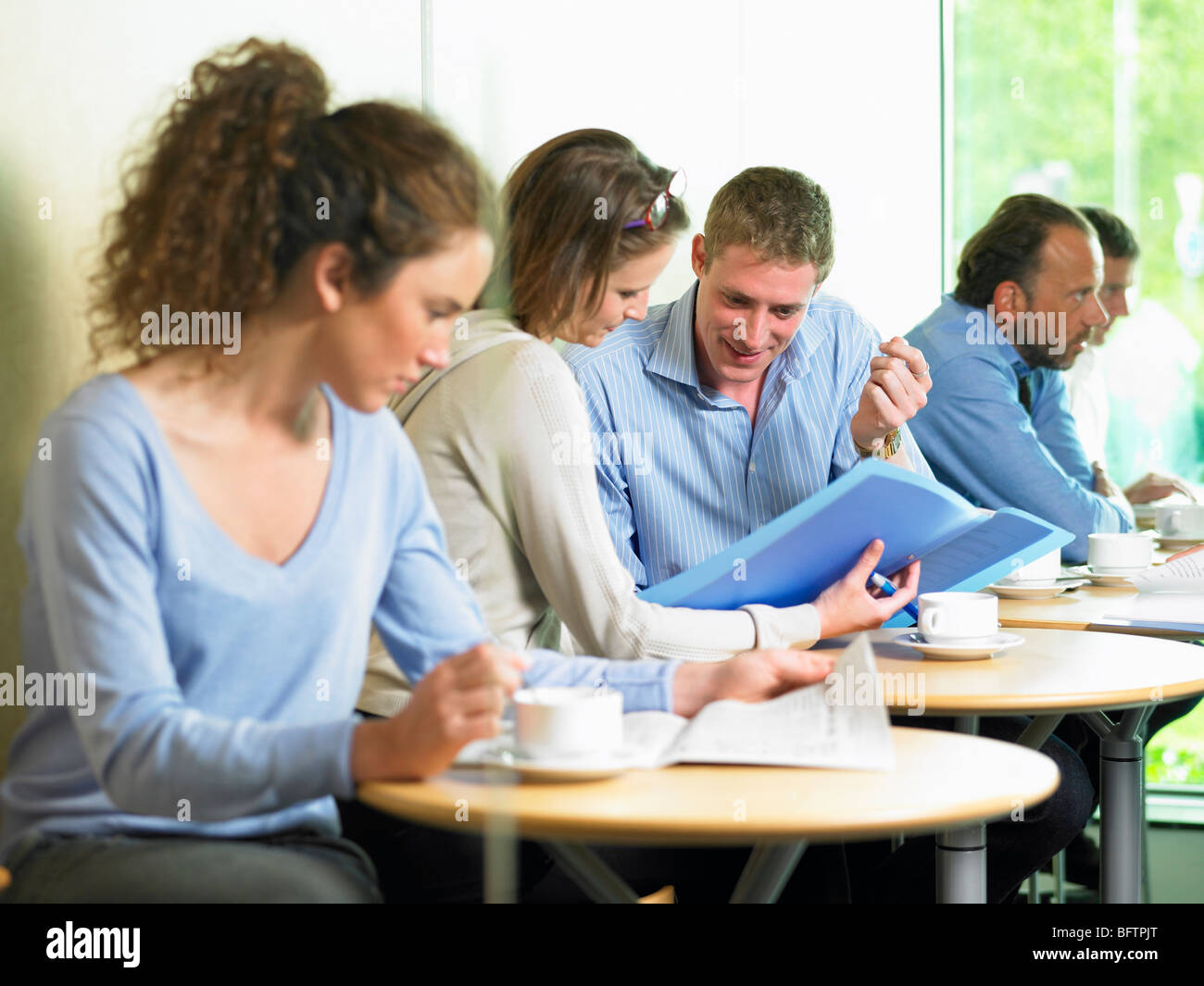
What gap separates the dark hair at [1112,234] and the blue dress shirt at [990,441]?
839mm

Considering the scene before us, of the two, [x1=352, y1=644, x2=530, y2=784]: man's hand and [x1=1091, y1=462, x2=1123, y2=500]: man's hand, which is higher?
[x1=1091, y1=462, x2=1123, y2=500]: man's hand

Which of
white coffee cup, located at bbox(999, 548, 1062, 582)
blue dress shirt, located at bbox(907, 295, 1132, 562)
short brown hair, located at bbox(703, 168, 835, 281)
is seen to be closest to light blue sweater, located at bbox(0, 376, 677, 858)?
short brown hair, located at bbox(703, 168, 835, 281)

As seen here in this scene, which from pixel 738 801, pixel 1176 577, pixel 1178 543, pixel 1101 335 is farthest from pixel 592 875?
pixel 1101 335

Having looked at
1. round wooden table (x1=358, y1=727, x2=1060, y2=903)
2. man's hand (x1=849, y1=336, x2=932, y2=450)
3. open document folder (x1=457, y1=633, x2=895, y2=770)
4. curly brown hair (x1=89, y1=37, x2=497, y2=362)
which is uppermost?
curly brown hair (x1=89, y1=37, x2=497, y2=362)

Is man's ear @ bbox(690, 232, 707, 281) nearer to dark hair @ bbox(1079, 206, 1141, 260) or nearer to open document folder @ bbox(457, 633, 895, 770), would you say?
open document folder @ bbox(457, 633, 895, 770)

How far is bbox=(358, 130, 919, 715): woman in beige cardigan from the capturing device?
1304mm

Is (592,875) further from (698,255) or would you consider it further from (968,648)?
(698,255)

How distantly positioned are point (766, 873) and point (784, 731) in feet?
0.46

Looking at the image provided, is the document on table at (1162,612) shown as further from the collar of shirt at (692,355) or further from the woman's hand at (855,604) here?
the collar of shirt at (692,355)

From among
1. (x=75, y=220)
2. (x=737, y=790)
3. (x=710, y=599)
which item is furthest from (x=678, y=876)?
(x=75, y=220)

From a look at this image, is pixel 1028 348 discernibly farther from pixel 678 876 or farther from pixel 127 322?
pixel 127 322

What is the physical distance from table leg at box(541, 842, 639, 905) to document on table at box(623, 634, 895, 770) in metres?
0.12
